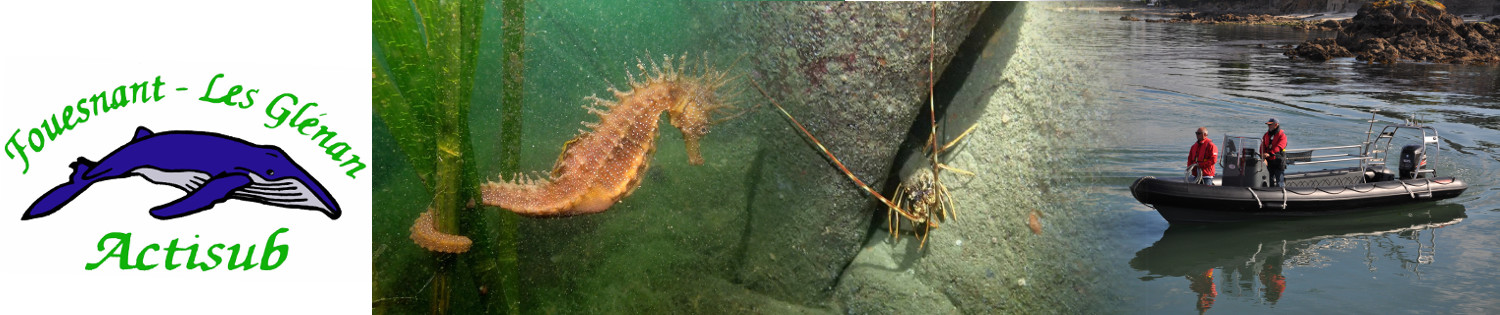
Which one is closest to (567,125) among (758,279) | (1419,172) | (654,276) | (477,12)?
(477,12)

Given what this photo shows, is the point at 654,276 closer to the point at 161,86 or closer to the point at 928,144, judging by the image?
the point at 928,144

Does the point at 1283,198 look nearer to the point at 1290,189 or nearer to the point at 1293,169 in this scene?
the point at 1290,189

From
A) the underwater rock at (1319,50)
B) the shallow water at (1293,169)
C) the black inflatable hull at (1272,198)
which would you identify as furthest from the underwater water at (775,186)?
the underwater rock at (1319,50)

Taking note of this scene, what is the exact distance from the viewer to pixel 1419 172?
17.2 feet

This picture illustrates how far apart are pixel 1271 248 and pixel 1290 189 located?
1.03 meters

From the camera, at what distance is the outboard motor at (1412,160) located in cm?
518

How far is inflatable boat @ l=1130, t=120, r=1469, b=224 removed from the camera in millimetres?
4523

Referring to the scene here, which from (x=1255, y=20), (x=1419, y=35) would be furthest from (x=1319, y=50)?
(x=1255, y=20)

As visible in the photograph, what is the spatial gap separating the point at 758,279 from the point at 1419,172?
5491 mm

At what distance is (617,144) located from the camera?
1828 mm

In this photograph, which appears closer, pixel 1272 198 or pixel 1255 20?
pixel 1272 198

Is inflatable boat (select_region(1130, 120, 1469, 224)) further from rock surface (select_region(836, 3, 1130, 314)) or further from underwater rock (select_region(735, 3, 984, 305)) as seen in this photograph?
underwater rock (select_region(735, 3, 984, 305))

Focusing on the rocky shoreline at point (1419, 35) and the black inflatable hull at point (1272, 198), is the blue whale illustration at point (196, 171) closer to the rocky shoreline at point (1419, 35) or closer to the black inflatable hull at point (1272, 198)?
the black inflatable hull at point (1272, 198)

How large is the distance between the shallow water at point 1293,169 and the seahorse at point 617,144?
1120 millimetres
